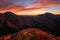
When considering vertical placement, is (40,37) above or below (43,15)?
below

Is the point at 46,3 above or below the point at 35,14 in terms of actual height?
above

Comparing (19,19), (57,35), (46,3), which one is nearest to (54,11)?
(46,3)

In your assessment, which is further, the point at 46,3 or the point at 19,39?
the point at 46,3

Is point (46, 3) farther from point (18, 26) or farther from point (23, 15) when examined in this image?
point (18, 26)

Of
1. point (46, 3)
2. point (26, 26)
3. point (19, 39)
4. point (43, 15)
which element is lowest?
point (19, 39)

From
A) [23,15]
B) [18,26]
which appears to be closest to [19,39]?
[18,26]

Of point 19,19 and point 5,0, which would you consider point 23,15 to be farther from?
point 5,0
